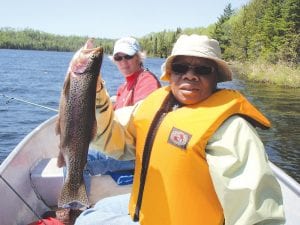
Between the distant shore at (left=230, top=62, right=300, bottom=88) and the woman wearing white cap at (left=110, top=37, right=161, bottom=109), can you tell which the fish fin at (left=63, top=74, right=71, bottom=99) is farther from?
the distant shore at (left=230, top=62, right=300, bottom=88)

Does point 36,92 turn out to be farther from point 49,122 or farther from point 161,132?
point 161,132

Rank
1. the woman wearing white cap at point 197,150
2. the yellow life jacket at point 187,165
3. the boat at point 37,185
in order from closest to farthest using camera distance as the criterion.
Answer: the woman wearing white cap at point 197,150 → the yellow life jacket at point 187,165 → the boat at point 37,185

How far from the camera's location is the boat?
13.5 feet

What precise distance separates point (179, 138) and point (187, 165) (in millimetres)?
186

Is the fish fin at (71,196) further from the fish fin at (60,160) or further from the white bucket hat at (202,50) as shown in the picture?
the white bucket hat at (202,50)

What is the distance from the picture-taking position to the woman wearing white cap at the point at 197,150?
236cm

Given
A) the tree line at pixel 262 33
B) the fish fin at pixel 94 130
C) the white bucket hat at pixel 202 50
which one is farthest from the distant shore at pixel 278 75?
the fish fin at pixel 94 130

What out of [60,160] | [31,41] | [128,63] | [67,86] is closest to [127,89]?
[128,63]

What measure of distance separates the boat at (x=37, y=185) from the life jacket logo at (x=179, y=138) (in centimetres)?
188

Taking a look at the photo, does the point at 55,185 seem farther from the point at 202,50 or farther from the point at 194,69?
the point at 202,50

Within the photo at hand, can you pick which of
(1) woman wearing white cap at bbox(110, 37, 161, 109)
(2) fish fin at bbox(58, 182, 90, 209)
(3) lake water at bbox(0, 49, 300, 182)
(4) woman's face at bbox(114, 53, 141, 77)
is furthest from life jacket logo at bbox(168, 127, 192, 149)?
(3) lake water at bbox(0, 49, 300, 182)

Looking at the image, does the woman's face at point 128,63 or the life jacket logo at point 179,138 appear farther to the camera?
the woman's face at point 128,63

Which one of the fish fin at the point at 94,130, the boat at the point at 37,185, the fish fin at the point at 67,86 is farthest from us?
the boat at the point at 37,185

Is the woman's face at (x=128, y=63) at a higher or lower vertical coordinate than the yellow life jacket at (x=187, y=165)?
higher
